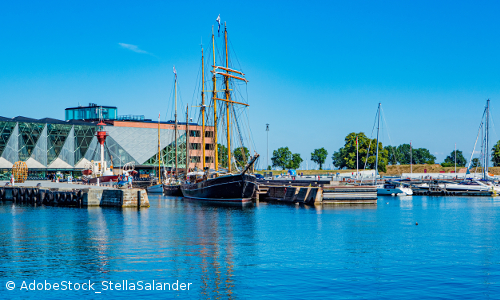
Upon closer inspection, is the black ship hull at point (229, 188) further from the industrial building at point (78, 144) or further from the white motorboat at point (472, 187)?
the white motorboat at point (472, 187)

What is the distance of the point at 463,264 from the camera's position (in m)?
31.3

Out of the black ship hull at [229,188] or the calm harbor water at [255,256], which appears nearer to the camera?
the calm harbor water at [255,256]

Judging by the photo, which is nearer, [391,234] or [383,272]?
[383,272]

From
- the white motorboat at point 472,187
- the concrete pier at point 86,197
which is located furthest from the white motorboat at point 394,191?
the concrete pier at point 86,197

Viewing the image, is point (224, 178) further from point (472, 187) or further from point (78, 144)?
point (78, 144)

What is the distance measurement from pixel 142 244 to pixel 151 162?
12626 cm

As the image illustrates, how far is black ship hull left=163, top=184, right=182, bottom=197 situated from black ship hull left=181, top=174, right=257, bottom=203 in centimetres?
1883

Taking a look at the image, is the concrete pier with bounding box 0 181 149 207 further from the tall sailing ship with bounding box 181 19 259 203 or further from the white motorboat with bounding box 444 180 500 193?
the white motorboat with bounding box 444 180 500 193

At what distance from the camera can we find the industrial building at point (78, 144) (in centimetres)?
13312

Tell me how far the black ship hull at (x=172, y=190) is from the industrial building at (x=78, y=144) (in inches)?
618

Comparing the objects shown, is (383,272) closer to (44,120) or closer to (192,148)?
(44,120)

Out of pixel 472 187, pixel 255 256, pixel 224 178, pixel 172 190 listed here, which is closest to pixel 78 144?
pixel 172 190

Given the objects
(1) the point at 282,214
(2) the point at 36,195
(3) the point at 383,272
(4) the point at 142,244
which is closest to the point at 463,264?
(3) the point at 383,272

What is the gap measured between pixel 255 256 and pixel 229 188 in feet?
151
